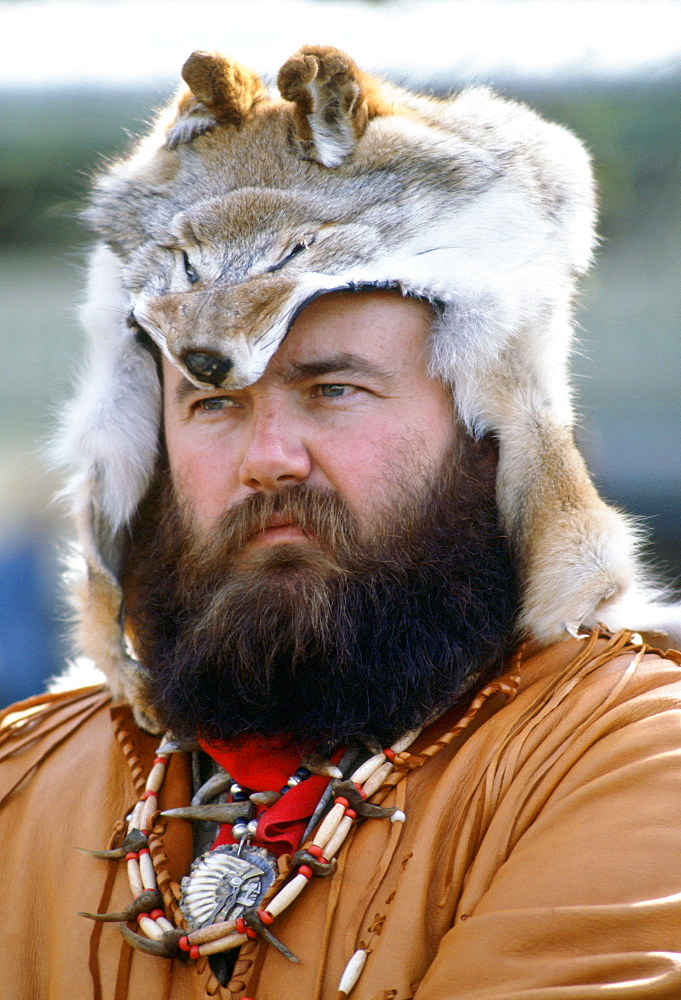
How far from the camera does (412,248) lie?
1976 millimetres

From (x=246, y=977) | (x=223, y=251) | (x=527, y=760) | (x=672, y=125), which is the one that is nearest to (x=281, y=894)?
(x=246, y=977)

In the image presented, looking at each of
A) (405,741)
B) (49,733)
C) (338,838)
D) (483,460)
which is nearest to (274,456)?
(483,460)

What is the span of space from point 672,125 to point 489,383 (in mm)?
4054

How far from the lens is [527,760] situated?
168cm

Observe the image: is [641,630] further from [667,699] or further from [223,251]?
Result: [223,251]

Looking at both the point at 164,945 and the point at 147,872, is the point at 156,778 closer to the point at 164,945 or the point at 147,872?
the point at 147,872

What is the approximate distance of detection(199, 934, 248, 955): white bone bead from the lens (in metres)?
1.68

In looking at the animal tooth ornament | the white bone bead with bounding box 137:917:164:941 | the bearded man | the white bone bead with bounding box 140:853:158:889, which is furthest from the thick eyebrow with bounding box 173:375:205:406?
the white bone bead with bounding box 137:917:164:941

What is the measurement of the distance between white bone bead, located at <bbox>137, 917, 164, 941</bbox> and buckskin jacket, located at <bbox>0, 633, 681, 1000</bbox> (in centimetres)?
6

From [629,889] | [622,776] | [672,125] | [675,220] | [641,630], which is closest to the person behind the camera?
[629,889]

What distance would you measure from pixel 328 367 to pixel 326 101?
21.5 inches

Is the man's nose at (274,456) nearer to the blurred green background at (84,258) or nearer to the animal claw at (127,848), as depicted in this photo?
the animal claw at (127,848)

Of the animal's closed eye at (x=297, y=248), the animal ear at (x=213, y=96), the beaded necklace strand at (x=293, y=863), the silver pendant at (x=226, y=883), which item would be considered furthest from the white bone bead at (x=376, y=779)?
the animal ear at (x=213, y=96)

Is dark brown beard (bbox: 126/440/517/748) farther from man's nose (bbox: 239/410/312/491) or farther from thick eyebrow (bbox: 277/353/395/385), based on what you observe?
thick eyebrow (bbox: 277/353/395/385)
